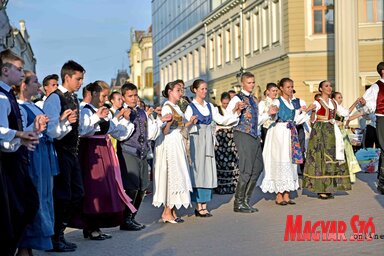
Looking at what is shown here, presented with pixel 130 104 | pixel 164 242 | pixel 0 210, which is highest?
pixel 130 104

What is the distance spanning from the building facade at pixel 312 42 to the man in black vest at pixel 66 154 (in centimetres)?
2297

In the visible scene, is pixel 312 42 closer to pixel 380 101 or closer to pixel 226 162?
pixel 226 162

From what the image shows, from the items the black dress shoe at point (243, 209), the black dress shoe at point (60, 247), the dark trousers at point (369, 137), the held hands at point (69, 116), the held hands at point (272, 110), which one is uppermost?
the held hands at point (272, 110)

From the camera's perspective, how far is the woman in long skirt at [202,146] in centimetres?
1024

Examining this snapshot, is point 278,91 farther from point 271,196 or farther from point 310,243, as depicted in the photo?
point 310,243

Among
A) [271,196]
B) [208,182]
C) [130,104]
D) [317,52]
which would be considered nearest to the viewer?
[130,104]

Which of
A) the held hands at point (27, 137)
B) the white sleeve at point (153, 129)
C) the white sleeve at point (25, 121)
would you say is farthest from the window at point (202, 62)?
the held hands at point (27, 137)

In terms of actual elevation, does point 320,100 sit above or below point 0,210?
above

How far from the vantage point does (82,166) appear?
8.40 meters

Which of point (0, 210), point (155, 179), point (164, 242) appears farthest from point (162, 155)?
point (0, 210)

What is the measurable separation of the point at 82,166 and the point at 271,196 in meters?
5.12

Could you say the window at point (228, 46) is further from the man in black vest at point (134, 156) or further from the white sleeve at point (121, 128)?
the white sleeve at point (121, 128)

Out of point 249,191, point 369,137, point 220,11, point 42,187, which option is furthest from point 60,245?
point 220,11

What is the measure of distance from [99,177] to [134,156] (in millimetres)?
902
